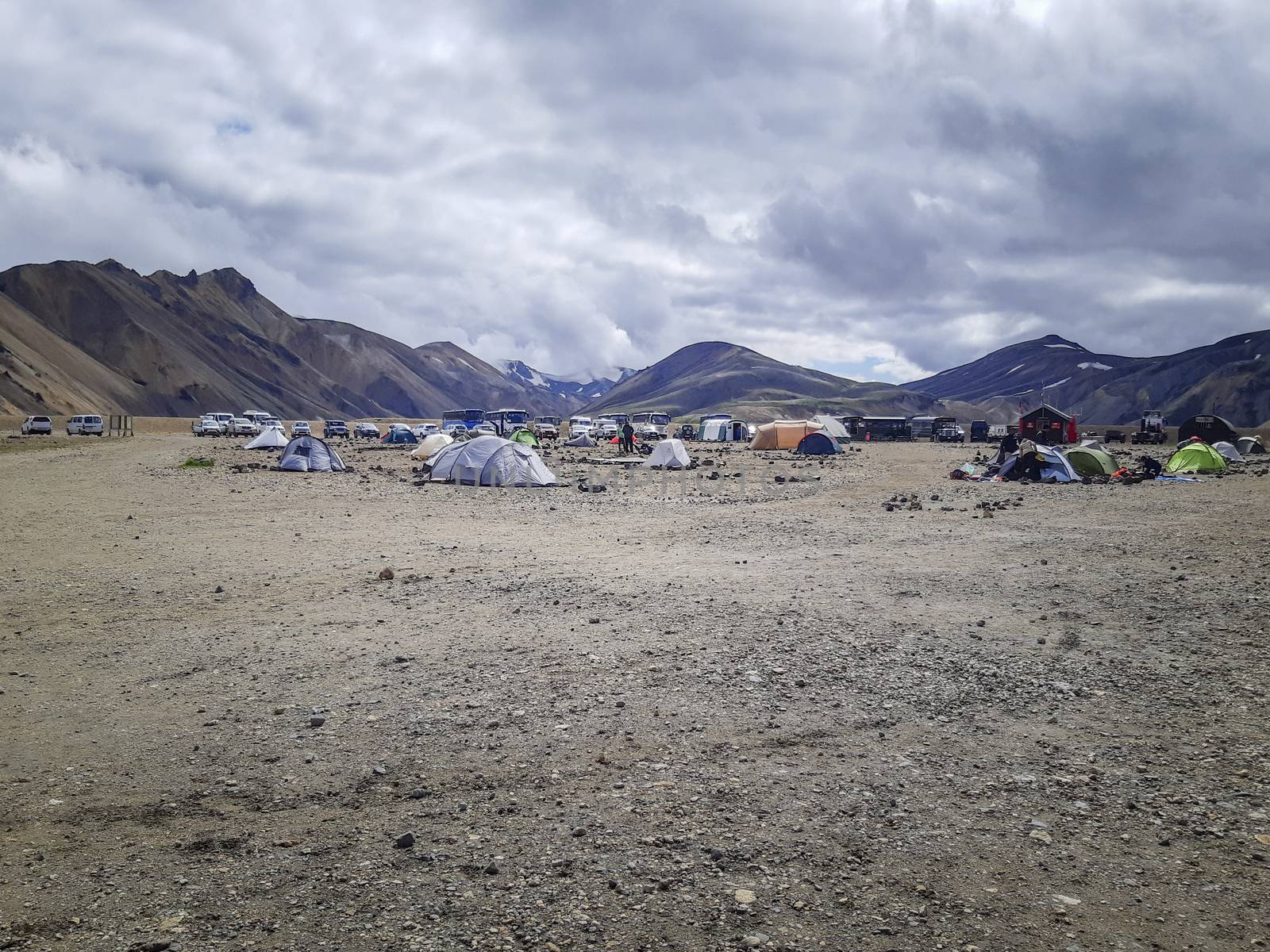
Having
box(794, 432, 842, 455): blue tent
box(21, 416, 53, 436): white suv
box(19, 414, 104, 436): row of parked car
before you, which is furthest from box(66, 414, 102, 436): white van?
box(794, 432, 842, 455): blue tent

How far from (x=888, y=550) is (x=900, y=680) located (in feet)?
25.5

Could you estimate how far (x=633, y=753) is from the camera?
241 inches

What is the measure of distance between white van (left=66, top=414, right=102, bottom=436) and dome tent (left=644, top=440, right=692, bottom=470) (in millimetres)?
52183

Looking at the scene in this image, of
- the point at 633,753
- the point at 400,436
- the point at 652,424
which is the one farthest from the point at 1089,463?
the point at 652,424

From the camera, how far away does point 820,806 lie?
5.30 m

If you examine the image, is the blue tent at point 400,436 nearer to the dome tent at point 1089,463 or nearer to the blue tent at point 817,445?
the blue tent at point 817,445

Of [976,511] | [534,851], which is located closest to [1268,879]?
[534,851]

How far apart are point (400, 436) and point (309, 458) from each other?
109 ft

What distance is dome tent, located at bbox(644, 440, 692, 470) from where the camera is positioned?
3869cm

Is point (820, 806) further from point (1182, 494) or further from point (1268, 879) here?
point (1182, 494)

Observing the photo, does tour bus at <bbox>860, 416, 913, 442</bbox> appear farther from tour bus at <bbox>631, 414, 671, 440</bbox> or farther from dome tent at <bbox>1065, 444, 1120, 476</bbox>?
dome tent at <bbox>1065, 444, 1120, 476</bbox>

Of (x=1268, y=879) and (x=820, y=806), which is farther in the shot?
(x=820, y=806)

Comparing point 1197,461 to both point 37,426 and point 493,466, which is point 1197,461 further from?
point 37,426

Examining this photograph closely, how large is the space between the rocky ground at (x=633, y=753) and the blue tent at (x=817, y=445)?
4263cm
